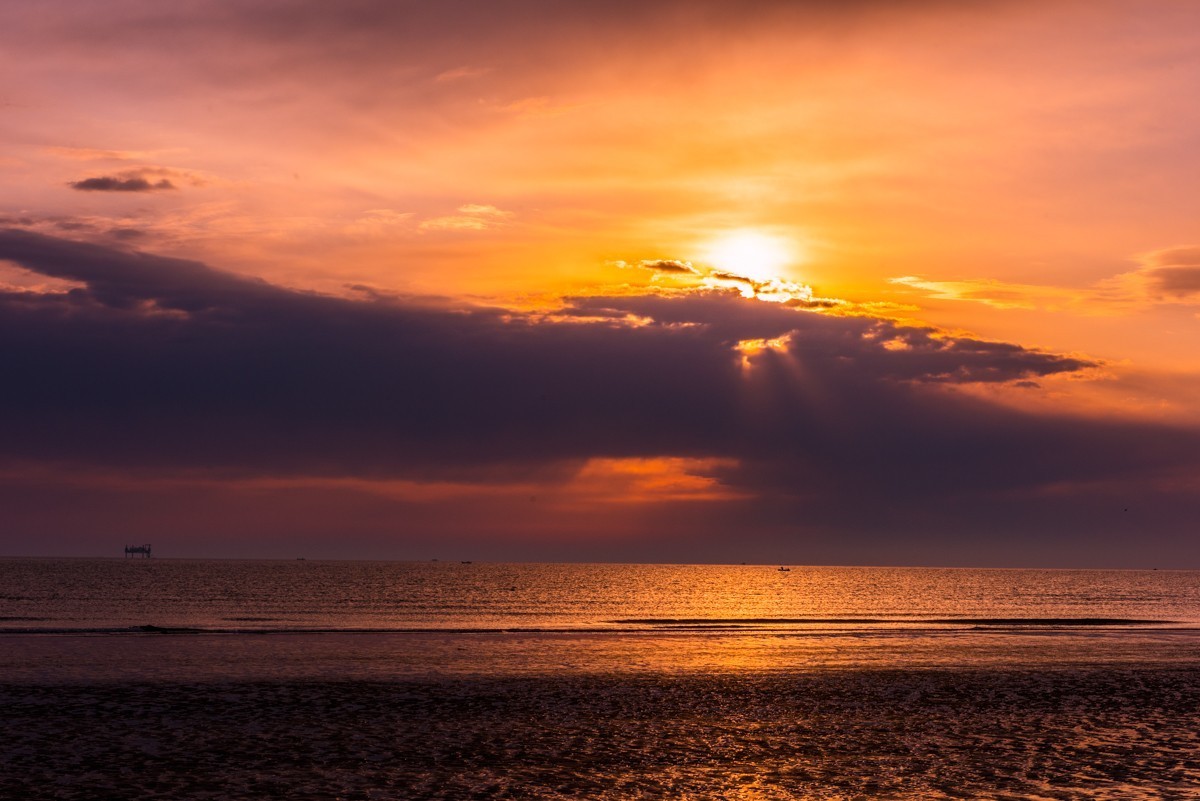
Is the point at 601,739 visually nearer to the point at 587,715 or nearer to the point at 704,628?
the point at 587,715

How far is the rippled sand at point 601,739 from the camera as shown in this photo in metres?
26.3

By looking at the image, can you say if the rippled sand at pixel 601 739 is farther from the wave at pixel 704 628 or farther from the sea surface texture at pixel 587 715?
the wave at pixel 704 628

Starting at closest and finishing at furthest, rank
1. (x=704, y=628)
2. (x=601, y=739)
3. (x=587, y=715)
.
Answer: (x=601, y=739), (x=587, y=715), (x=704, y=628)

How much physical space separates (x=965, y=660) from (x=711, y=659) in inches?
548

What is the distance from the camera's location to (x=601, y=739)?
33.4m

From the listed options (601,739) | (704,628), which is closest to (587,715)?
(601,739)

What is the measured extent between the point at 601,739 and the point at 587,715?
5261 millimetres

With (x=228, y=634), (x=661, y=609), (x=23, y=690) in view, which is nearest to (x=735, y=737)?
(x=23, y=690)

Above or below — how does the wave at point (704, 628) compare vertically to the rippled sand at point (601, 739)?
below

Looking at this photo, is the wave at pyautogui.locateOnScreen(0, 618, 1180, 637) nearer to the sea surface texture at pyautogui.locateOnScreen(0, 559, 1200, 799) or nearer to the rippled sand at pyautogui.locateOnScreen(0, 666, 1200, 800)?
the sea surface texture at pyautogui.locateOnScreen(0, 559, 1200, 799)

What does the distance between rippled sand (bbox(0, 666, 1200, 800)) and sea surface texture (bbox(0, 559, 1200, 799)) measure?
13cm

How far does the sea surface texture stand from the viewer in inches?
1055

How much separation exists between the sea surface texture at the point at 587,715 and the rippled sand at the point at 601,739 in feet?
0.43

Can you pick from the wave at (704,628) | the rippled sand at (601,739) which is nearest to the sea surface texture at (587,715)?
the rippled sand at (601,739)
